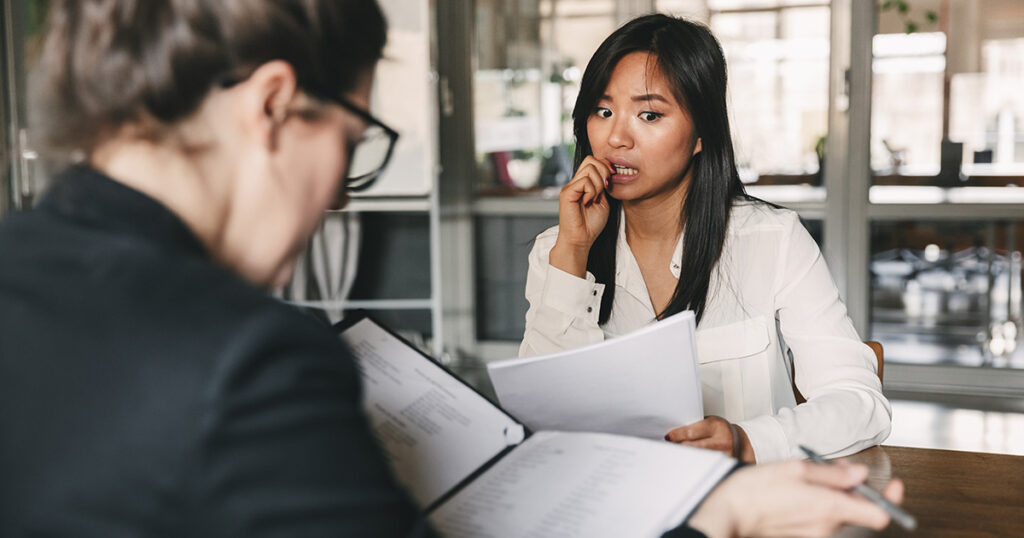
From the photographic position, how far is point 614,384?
101 cm

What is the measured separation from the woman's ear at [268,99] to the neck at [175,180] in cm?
4

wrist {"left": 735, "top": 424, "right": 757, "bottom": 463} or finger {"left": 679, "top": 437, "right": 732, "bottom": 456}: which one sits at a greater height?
finger {"left": 679, "top": 437, "right": 732, "bottom": 456}

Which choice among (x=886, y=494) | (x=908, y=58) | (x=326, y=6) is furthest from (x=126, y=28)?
(x=908, y=58)

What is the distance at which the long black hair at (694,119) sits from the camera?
5.13 feet

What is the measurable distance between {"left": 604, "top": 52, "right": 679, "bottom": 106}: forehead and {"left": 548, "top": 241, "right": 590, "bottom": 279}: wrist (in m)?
0.29

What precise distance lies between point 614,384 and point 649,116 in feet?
2.36

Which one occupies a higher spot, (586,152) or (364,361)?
(586,152)

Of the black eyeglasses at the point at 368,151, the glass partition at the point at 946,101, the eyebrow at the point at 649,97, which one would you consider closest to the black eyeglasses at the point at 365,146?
the black eyeglasses at the point at 368,151

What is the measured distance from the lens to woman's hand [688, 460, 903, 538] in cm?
72

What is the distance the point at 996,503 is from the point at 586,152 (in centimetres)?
99

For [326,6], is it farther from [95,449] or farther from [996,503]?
[996,503]

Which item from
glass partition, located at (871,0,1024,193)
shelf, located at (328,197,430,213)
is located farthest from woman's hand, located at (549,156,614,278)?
glass partition, located at (871,0,1024,193)

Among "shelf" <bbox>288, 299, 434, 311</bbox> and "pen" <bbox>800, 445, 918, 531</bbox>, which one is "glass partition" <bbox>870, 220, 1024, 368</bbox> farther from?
"pen" <bbox>800, 445, 918, 531</bbox>

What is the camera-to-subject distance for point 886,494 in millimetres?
747
